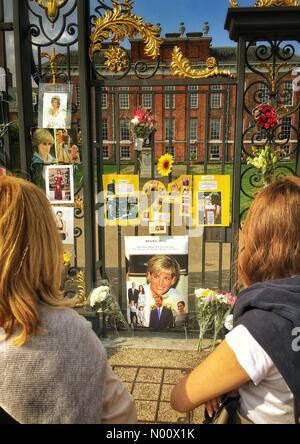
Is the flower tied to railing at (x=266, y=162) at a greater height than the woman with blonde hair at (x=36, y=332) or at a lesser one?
greater

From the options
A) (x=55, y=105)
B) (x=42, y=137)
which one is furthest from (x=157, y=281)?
(x=55, y=105)

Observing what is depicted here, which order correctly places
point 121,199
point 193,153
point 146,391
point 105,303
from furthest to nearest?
point 193,153 → point 121,199 → point 105,303 → point 146,391

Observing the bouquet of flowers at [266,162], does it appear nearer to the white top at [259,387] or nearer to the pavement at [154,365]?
the pavement at [154,365]

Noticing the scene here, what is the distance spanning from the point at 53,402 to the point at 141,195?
282cm

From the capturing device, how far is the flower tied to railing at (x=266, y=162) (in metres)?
3.71

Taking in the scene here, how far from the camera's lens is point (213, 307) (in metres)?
3.72

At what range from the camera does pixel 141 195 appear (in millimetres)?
4023

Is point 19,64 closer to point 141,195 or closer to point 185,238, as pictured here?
point 141,195

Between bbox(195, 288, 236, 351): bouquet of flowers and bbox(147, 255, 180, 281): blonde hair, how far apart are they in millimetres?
334

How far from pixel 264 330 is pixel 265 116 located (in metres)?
2.77

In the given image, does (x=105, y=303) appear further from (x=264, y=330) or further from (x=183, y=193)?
(x=264, y=330)

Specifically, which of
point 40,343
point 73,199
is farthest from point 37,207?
point 73,199

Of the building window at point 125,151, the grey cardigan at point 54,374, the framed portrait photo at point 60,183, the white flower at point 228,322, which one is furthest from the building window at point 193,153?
the grey cardigan at point 54,374

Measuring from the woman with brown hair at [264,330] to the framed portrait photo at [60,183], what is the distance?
2625 millimetres
